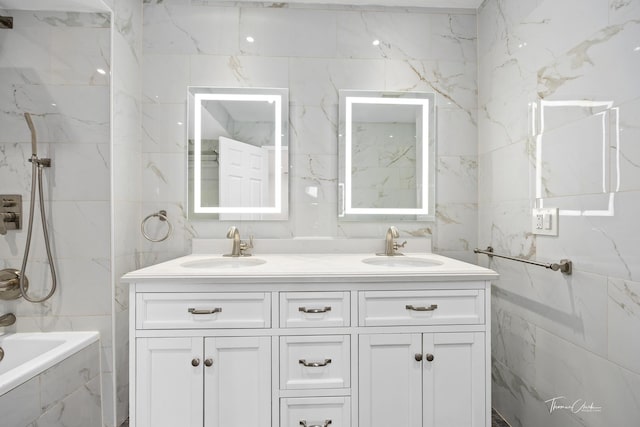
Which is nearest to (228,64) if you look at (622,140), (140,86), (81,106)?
(140,86)

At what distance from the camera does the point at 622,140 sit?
1.07 meters

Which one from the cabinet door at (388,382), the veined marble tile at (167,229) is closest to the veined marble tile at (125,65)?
the veined marble tile at (167,229)

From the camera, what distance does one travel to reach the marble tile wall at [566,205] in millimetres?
1058

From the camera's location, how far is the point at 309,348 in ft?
4.31

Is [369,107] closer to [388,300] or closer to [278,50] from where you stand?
[278,50]

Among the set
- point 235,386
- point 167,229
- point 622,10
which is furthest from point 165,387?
point 622,10

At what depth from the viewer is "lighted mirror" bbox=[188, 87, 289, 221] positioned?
190 cm

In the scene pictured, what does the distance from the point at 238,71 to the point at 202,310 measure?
1421mm

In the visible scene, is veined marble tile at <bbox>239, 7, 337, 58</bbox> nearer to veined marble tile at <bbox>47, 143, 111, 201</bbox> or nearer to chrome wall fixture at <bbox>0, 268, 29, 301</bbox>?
veined marble tile at <bbox>47, 143, 111, 201</bbox>

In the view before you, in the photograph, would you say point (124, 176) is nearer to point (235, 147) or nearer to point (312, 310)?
point (235, 147)

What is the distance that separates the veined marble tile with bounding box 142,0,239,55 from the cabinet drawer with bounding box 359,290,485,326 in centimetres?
171

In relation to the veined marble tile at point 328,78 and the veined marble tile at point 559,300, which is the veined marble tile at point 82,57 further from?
A: the veined marble tile at point 559,300

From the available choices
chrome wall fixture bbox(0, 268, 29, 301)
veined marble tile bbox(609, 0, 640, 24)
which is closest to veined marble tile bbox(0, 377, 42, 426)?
chrome wall fixture bbox(0, 268, 29, 301)

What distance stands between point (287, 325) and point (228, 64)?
1.57m
